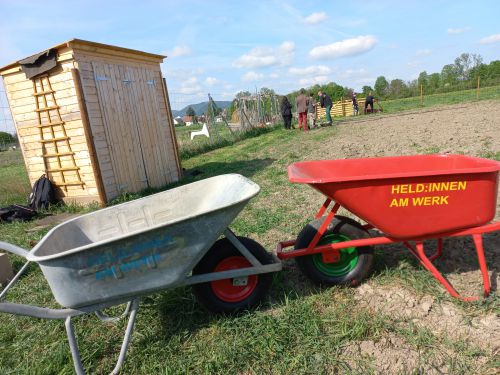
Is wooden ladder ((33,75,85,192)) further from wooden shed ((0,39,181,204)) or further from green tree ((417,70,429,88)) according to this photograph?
green tree ((417,70,429,88))

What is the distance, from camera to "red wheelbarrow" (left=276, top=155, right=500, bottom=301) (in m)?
2.41

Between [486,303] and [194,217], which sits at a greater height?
[194,217]

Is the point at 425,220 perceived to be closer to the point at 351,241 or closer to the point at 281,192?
the point at 351,241

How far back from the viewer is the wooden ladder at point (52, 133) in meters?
6.61

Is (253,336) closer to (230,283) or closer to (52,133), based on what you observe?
(230,283)

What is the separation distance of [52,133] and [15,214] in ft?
5.47

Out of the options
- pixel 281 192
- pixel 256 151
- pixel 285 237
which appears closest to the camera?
pixel 285 237

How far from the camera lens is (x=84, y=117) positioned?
639 centimetres

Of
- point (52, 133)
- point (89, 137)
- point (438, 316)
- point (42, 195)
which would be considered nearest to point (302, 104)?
point (89, 137)

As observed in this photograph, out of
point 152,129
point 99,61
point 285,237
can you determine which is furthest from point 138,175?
point 285,237

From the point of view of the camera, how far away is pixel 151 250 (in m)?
2.16

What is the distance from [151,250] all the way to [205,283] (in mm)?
630

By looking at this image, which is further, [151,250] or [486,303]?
[486,303]

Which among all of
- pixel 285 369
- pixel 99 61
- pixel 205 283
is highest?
pixel 99 61
